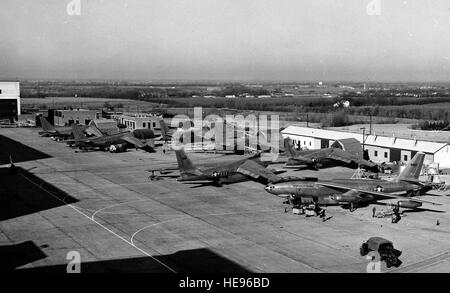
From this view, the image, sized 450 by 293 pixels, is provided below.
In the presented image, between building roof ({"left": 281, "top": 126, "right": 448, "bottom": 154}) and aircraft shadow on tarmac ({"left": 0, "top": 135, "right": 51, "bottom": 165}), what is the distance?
44216 millimetres

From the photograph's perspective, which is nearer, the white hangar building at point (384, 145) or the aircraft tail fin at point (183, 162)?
the aircraft tail fin at point (183, 162)

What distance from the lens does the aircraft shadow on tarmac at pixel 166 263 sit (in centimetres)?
3281

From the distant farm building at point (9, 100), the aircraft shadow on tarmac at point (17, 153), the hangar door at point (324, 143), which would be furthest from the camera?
the distant farm building at point (9, 100)

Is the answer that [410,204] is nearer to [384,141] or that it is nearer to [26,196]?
[384,141]

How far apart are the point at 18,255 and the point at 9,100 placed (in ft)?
431

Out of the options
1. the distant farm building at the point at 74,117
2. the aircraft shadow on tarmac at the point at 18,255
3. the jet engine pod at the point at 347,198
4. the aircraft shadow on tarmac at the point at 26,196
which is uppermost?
the distant farm building at the point at 74,117

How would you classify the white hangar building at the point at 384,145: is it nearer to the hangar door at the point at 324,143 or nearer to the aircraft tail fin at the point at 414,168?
the hangar door at the point at 324,143

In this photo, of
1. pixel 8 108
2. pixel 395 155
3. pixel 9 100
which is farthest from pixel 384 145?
pixel 8 108

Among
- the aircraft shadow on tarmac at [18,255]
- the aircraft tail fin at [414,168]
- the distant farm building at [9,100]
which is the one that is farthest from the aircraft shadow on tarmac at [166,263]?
the distant farm building at [9,100]

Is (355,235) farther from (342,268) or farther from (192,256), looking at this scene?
(192,256)

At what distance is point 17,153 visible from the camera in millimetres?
87500

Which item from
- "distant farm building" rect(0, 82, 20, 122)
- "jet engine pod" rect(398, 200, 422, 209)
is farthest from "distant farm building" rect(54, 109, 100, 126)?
"jet engine pod" rect(398, 200, 422, 209)

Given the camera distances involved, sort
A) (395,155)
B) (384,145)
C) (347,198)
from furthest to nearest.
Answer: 1. (384,145)
2. (395,155)
3. (347,198)

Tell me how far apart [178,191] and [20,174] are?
24196 millimetres
